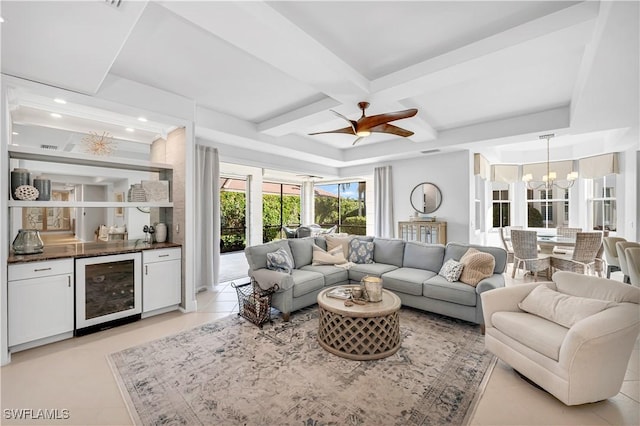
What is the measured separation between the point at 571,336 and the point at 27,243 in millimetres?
4914

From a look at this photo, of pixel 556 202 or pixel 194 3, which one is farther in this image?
pixel 556 202

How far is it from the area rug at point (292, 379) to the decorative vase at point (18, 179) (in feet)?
6.42

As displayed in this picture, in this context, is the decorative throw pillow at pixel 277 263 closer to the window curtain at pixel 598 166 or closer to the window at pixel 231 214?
the window at pixel 231 214

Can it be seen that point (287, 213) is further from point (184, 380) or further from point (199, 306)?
point (184, 380)

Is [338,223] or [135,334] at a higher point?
[338,223]

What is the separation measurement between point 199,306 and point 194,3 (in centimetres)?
359

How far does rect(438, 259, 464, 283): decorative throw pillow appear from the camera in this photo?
3.47 m

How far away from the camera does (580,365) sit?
183 cm

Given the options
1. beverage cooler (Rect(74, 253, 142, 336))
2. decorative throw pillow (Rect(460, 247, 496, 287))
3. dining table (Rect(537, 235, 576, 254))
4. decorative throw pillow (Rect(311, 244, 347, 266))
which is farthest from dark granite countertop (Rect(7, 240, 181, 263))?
dining table (Rect(537, 235, 576, 254))

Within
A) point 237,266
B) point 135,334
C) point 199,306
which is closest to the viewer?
point 135,334

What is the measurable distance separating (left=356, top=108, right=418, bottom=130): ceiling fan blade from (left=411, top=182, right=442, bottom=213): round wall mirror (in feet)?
10.7

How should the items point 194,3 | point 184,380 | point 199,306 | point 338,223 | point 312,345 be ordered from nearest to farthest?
point 194,3 < point 184,380 < point 312,345 < point 199,306 < point 338,223

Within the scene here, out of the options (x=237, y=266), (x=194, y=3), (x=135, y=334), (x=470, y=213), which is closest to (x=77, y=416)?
(x=135, y=334)

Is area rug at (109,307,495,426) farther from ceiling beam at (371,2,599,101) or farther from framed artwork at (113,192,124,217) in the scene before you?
ceiling beam at (371,2,599,101)
